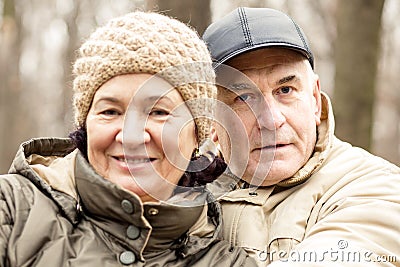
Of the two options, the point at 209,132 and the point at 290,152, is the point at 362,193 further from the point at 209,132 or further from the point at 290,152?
the point at 209,132

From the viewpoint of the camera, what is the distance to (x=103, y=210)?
100.0 inches

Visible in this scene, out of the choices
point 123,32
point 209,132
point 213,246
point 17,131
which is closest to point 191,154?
point 209,132

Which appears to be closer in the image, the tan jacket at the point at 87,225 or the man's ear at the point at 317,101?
the tan jacket at the point at 87,225

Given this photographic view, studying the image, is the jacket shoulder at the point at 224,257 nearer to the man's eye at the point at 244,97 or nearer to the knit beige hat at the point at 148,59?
the knit beige hat at the point at 148,59

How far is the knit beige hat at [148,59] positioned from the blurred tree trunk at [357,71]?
12.9 feet

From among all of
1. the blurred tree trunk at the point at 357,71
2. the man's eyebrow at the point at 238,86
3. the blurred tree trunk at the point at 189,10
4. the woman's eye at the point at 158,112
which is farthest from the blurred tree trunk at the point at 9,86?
the woman's eye at the point at 158,112

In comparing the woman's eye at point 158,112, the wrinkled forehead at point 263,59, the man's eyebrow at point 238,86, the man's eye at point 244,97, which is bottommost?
the man's eye at point 244,97

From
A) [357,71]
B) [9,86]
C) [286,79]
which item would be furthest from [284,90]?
[9,86]

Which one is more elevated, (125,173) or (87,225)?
(125,173)

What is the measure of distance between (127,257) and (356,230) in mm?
818

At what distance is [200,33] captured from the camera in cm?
481

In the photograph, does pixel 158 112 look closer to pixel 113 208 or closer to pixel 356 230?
pixel 113 208

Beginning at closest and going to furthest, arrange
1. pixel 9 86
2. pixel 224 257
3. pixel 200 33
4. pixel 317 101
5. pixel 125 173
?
pixel 125 173 < pixel 224 257 < pixel 317 101 < pixel 200 33 < pixel 9 86

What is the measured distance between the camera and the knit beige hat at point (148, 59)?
8.38 feet
